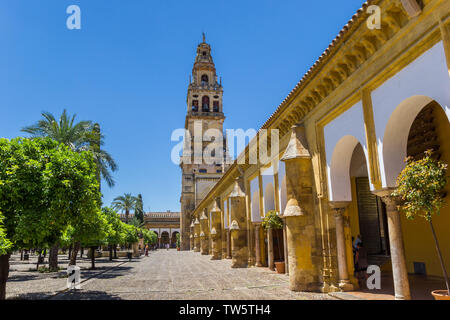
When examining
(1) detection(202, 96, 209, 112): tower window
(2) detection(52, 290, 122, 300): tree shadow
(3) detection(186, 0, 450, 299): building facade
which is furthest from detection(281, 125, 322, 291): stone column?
(1) detection(202, 96, 209, 112): tower window

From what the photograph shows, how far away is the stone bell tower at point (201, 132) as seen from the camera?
55125mm

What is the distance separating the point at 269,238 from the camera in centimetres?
1553

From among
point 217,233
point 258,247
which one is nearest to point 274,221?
point 258,247

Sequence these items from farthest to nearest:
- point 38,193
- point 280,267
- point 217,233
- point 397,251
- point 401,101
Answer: point 217,233, point 280,267, point 38,193, point 397,251, point 401,101

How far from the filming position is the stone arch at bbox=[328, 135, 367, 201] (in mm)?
9250

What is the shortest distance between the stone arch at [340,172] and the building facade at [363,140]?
28mm

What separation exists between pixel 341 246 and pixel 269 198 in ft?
22.0

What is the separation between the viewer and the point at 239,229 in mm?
18719

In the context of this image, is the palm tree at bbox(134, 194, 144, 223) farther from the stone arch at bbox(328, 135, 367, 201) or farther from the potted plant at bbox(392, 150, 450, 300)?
the potted plant at bbox(392, 150, 450, 300)

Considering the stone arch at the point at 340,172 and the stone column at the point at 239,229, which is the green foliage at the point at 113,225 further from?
the stone arch at the point at 340,172

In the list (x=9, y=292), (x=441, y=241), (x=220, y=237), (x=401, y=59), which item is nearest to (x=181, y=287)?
(x=9, y=292)

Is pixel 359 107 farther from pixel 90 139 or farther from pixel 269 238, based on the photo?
pixel 90 139

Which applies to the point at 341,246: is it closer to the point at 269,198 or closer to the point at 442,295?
the point at 442,295

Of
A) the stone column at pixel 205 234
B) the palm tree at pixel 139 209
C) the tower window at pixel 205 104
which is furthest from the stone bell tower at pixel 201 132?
the stone column at pixel 205 234
